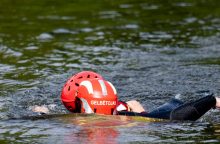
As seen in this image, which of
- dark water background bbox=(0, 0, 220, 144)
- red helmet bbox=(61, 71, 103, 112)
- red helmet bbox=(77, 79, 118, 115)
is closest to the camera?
dark water background bbox=(0, 0, 220, 144)

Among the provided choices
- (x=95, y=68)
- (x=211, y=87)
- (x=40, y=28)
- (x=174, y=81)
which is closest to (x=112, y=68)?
(x=95, y=68)

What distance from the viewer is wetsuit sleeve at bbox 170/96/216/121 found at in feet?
32.6

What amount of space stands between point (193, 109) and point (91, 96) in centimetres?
142

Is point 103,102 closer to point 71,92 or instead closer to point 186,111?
point 71,92

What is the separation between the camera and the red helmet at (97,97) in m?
9.76

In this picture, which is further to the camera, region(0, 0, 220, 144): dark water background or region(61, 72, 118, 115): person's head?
region(61, 72, 118, 115): person's head

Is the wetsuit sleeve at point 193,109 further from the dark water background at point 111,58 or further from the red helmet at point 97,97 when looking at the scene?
the red helmet at point 97,97

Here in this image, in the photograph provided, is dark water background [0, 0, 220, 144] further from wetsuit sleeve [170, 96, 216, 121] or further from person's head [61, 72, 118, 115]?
person's head [61, 72, 118, 115]

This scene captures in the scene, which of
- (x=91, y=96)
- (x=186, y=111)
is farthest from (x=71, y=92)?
(x=186, y=111)

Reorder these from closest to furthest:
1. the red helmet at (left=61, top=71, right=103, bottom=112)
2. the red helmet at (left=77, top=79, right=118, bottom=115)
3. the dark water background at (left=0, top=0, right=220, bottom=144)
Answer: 1. the dark water background at (left=0, top=0, right=220, bottom=144)
2. the red helmet at (left=77, top=79, right=118, bottom=115)
3. the red helmet at (left=61, top=71, right=103, bottom=112)

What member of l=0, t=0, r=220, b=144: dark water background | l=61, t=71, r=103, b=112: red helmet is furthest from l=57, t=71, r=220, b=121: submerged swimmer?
l=0, t=0, r=220, b=144: dark water background

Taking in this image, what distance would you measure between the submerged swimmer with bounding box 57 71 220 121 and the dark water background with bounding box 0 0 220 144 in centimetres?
19

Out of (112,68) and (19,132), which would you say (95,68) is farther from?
(19,132)

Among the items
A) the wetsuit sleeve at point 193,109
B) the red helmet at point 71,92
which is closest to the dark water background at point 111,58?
the wetsuit sleeve at point 193,109
